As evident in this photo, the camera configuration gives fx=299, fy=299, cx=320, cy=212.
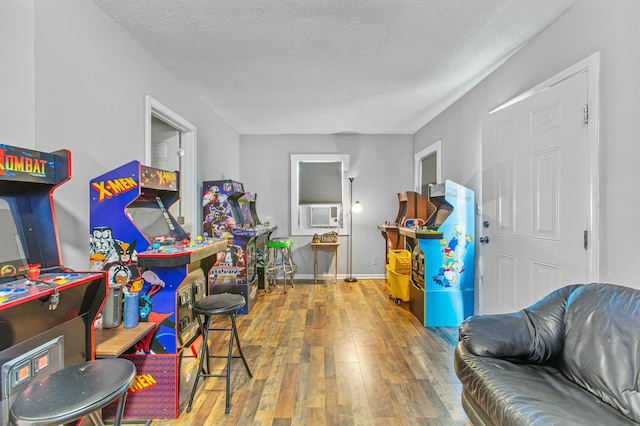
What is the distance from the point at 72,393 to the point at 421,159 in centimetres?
515

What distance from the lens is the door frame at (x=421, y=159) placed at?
4277 mm

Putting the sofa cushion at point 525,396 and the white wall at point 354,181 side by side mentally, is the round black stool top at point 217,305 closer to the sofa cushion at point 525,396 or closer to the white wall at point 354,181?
the sofa cushion at point 525,396

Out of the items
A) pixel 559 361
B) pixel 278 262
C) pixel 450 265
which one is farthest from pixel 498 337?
pixel 278 262

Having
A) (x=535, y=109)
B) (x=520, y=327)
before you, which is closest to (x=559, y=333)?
(x=520, y=327)

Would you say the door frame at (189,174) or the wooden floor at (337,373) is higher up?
the door frame at (189,174)

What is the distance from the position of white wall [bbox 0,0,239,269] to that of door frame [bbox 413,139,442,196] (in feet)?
11.9

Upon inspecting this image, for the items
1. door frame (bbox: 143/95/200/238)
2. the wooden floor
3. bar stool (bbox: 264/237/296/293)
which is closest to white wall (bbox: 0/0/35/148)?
door frame (bbox: 143/95/200/238)

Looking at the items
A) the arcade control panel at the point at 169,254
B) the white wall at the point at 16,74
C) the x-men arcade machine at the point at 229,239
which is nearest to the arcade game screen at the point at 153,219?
the arcade control panel at the point at 169,254

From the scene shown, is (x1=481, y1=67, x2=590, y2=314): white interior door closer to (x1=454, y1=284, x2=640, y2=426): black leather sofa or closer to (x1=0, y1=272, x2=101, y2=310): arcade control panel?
(x1=454, y1=284, x2=640, y2=426): black leather sofa

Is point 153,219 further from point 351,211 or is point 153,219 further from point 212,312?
point 351,211

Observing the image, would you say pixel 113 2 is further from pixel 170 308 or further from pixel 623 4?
pixel 623 4

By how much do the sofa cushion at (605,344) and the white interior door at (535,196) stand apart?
44 centimetres

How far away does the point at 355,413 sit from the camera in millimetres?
1888

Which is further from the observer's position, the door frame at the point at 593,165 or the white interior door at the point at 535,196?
the white interior door at the point at 535,196
